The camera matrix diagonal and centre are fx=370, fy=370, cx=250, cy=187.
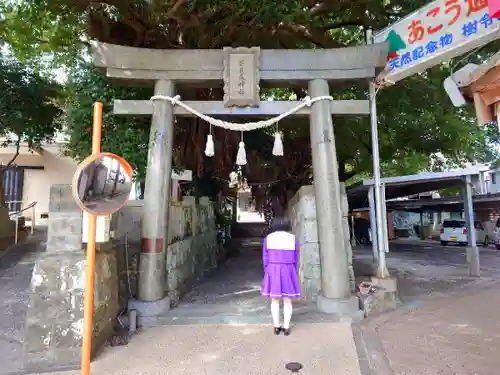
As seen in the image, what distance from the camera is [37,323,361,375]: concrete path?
13.6 ft

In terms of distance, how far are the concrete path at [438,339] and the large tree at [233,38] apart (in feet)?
13.4

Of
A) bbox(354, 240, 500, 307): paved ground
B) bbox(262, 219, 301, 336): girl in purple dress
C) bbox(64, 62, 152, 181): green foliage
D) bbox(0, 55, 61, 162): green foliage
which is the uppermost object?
bbox(0, 55, 61, 162): green foliage

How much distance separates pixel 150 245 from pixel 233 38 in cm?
593

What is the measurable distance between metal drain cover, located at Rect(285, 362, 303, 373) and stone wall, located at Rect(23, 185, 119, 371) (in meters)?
2.34

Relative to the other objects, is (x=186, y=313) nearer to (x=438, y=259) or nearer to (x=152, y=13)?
(x=152, y=13)

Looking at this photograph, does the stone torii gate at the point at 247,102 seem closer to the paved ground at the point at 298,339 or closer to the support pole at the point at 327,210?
the support pole at the point at 327,210

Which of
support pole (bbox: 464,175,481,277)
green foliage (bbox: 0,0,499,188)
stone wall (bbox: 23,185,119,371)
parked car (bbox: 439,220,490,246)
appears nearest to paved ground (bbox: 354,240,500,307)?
support pole (bbox: 464,175,481,277)

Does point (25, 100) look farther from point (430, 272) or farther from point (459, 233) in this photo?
point (459, 233)

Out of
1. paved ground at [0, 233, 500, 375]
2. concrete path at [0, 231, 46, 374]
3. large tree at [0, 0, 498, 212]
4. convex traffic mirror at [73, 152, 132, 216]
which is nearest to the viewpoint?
convex traffic mirror at [73, 152, 132, 216]

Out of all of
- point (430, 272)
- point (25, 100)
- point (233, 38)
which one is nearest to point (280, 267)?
point (233, 38)

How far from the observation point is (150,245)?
6.08 meters

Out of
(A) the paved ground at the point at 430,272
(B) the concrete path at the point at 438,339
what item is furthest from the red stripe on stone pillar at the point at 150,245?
(A) the paved ground at the point at 430,272

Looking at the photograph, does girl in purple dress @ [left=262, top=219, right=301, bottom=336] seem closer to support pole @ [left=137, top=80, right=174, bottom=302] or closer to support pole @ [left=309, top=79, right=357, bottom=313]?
support pole @ [left=309, top=79, right=357, bottom=313]

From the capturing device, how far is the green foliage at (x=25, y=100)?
420 inches
